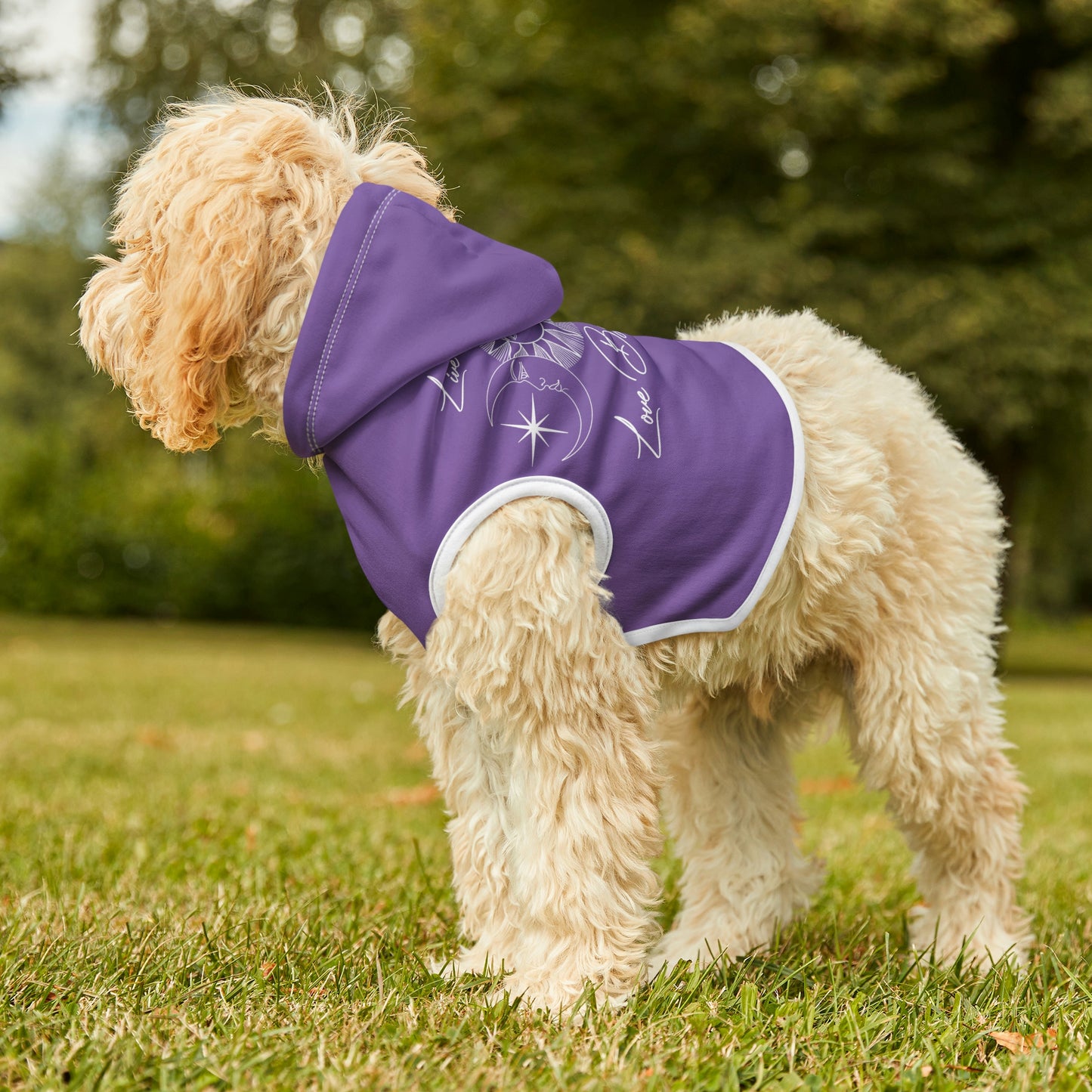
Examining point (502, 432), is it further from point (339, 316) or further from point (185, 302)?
point (185, 302)

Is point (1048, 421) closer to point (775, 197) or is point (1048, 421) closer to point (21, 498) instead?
point (775, 197)

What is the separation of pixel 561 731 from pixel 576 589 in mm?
318

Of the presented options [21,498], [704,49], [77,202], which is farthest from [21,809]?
[77,202]

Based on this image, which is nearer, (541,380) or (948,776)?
(541,380)

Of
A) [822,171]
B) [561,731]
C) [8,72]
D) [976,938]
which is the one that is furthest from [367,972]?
[822,171]

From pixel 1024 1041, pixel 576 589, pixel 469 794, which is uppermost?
pixel 576 589

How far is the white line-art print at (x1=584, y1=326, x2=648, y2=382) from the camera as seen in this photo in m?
2.60

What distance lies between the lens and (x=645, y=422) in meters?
2.52

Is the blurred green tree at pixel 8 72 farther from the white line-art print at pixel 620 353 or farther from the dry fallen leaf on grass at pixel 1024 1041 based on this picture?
the dry fallen leaf on grass at pixel 1024 1041

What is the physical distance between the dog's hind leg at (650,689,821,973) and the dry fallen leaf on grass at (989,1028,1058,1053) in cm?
91

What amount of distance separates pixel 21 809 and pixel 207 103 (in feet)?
10.9

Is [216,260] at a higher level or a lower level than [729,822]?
higher

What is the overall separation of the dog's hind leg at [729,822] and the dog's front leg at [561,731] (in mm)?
729

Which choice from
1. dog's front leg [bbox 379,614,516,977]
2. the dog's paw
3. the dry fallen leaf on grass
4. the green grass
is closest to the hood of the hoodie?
dog's front leg [bbox 379,614,516,977]
